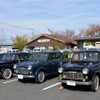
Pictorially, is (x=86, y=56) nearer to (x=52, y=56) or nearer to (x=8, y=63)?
(x=52, y=56)

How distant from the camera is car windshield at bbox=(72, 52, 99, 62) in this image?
390 inches

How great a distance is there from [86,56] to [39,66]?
8.64 feet

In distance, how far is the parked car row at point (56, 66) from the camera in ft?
28.8

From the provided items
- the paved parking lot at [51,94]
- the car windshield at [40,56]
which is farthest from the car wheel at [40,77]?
the paved parking lot at [51,94]

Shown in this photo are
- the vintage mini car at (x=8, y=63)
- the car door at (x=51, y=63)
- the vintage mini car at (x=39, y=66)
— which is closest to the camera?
the vintage mini car at (x=39, y=66)

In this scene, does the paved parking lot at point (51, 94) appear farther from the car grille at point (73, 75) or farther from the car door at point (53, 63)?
the car door at point (53, 63)

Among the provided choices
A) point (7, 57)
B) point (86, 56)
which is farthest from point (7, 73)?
point (86, 56)

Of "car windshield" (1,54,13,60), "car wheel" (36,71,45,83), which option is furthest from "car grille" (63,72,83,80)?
"car windshield" (1,54,13,60)

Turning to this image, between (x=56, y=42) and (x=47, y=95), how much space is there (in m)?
33.7

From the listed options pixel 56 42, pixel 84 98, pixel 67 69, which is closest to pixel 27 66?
pixel 67 69

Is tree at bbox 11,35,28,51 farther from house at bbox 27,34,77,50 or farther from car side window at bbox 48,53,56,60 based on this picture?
car side window at bbox 48,53,56,60

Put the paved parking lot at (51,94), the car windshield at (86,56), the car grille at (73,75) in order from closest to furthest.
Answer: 1. the paved parking lot at (51,94)
2. the car grille at (73,75)
3. the car windshield at (86,56)

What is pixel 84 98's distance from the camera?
779 cm

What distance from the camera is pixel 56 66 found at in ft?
41.3
